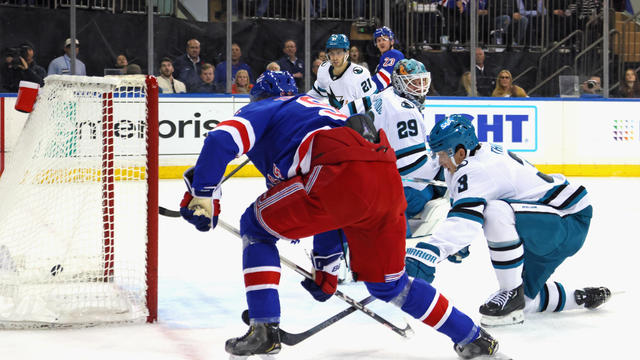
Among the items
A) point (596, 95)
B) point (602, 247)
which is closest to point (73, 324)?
point (602, 247)

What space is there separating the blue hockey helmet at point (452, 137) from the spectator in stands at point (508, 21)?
756 cm

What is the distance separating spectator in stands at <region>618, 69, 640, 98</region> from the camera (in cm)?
1048

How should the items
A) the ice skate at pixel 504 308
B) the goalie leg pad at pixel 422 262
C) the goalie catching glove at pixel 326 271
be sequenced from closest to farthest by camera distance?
the goalie catching glove at pixel 326 271 < the goalie leg pad at pixel 422 262 < the ice skate at pixel 504 308

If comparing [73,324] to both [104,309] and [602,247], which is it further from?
[602,247]

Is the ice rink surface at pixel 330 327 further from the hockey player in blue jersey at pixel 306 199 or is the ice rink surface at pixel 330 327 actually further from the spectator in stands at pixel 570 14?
the spectator in stands at pixel 570 14

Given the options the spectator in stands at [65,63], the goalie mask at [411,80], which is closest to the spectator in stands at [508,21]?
the spectator in stands at [65,63]

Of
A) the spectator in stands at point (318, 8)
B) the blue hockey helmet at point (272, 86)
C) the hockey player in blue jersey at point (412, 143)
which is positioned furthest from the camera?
the spectator in stands at point (318, 8)

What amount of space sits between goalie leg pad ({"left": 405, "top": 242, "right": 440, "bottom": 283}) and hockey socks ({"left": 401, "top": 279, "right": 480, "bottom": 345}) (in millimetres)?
→ 394

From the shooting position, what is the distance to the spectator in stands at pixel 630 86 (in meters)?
10.5

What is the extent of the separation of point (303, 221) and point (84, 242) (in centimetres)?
125

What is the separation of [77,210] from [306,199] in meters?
1.27

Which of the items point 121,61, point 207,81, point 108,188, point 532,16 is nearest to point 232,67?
point 207,81

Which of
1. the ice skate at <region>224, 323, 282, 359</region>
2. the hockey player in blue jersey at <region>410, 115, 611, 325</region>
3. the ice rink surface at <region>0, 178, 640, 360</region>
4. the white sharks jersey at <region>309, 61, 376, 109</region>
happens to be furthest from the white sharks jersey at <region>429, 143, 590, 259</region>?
the white sharks jersey at <region>309, 61, 376, 109</region>

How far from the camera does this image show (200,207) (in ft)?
8.45
